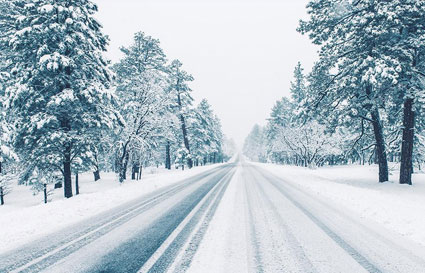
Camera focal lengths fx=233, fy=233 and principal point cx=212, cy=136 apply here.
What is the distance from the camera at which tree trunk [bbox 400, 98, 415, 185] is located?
41.4ft

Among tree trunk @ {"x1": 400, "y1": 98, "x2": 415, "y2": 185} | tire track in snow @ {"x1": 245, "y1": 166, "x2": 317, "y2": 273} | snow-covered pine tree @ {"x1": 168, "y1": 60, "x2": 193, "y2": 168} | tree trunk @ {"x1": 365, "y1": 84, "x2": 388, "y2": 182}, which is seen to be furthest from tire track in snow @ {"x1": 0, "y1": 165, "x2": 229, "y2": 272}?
snow-covered pine tree @ {"x1": 168, "y1": 60, "x2": 193, "y2": 168}

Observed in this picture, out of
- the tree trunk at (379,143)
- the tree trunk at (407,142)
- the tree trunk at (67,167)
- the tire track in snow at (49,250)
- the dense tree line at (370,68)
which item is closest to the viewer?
the tire track in snow at (49,250)

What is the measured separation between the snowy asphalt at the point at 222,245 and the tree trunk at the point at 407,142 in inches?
329

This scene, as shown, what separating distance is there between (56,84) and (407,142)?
62.6 feet

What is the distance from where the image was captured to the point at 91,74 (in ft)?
43.6

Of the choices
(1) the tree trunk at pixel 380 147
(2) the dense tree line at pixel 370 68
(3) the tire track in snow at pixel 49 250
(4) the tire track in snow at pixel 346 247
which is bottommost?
(3) the tire track in snow at pixel 49 250

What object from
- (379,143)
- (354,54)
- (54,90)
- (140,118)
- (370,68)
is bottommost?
(379,143)

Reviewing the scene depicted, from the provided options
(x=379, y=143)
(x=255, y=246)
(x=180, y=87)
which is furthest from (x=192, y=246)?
(x=180, y=87)

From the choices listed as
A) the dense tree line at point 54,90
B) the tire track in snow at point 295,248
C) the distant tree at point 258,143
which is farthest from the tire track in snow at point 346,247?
the distant tree at point 258,143

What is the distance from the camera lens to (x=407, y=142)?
500 inches

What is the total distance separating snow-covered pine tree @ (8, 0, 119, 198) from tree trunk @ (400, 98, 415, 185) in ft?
53.2

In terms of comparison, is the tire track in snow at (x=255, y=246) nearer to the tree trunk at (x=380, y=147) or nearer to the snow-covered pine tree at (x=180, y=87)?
the tree trunk at (x=380, y=147)

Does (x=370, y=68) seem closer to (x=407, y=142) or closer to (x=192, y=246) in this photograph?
(x=407, y=142)

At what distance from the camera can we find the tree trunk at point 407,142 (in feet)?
41.4
